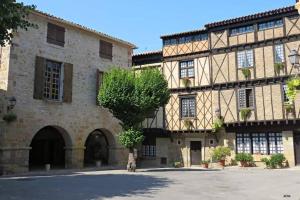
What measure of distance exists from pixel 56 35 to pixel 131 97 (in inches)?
225

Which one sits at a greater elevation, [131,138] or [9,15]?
[9,15]

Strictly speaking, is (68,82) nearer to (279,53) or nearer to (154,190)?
(154,190)

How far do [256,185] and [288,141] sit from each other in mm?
8585

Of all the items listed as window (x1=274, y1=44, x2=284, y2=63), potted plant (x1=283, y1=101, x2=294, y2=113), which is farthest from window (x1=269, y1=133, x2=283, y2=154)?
window (x1=274, y1=44, x2=284, y2=63)

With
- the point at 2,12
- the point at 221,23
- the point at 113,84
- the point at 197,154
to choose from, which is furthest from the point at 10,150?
the point at 221,23

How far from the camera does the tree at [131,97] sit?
59.1 feet

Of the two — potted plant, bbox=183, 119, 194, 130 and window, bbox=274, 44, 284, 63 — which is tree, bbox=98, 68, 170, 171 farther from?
window, bbox=274, 44, 284, 63

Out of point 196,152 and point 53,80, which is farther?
point 196,152

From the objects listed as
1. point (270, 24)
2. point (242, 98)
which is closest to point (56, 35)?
point (242, 98)

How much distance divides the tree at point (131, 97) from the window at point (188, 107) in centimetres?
467

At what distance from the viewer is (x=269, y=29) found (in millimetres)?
20938

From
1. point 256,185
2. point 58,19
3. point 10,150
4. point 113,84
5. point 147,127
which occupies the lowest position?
point 256,185

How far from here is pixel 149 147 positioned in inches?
997

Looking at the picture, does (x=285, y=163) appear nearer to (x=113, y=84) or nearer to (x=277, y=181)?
(x=277, y=181)
